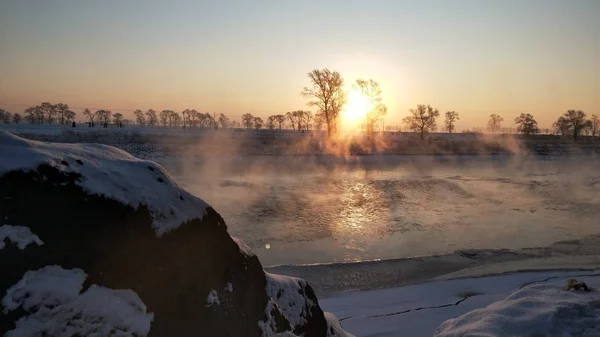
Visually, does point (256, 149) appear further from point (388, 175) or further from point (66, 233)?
point (66, 233)

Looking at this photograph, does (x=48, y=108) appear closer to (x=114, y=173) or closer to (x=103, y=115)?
(x=103, y=115)

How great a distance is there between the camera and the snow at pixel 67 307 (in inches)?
86.0

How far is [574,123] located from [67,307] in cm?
11381

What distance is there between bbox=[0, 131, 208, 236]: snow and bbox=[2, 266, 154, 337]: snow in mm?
532

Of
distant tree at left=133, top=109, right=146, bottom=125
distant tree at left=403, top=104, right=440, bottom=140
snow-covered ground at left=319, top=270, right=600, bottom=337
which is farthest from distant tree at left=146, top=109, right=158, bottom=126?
snow-covered ground at left=319, top=270, right=600, bottom=337

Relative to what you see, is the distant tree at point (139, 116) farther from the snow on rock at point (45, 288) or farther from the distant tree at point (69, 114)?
the snow on rock at point (45, 288)

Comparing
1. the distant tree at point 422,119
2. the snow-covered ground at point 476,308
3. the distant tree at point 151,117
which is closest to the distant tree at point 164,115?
the distant tree at point 151,117

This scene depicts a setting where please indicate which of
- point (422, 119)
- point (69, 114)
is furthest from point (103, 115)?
point (422, 119)

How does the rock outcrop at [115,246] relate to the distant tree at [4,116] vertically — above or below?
below

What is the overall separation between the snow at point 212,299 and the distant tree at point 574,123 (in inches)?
4230

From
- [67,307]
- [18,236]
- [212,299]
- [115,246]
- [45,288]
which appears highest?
[18,236]

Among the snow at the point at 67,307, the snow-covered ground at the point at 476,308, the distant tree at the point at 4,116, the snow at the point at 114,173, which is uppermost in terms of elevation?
the distant tree at the point at 4,116

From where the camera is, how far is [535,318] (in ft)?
17.6

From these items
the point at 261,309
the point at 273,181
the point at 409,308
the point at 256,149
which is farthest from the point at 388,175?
the point at 261,309
